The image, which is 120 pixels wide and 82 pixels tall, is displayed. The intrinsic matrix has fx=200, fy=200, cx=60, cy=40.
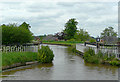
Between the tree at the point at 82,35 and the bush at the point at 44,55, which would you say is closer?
the bush at the point at 44,55

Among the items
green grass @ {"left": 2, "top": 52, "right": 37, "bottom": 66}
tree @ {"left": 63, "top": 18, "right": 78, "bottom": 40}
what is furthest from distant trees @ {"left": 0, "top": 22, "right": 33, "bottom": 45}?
tree @ {"left": 63, "top": 18, "right": 78, "bottom": 40}

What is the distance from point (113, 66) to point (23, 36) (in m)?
11.5

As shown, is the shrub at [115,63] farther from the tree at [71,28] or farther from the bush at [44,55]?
the tree at [71,28]

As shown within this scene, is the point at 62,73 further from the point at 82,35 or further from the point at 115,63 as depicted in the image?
the point at 82,35

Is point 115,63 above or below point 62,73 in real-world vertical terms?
above

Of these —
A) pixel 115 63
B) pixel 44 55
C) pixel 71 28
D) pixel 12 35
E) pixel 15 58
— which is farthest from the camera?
pixel 71 28

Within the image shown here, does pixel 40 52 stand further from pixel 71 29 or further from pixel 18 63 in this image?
pixel 71 29

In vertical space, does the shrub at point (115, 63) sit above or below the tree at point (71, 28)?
below

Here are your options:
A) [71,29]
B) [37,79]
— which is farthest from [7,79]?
[71,29]

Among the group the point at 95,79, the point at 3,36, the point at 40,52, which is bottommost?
the point at 95,79

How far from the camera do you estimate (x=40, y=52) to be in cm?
1608

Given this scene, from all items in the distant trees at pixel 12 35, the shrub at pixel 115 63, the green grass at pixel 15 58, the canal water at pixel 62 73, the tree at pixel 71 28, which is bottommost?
the canal water at pixel 62 73

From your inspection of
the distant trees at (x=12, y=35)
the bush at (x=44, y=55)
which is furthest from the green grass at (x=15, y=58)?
the distant trees at (x=12, y=35)

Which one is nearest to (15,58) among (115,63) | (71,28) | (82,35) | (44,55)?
(44,55)
